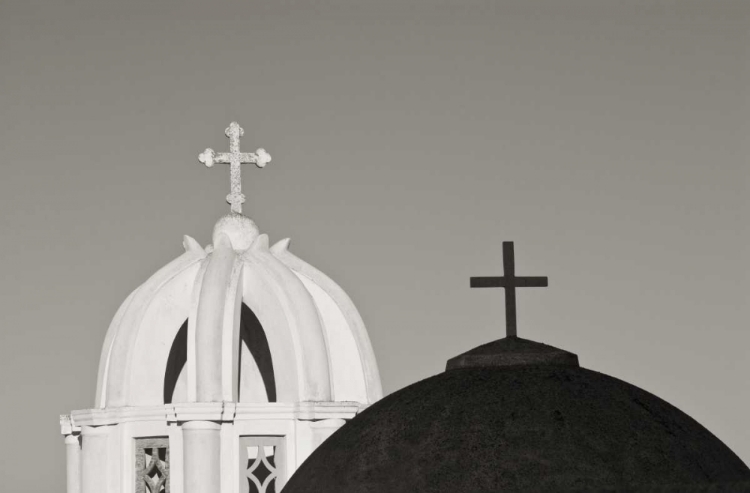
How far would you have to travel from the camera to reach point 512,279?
1002 cm

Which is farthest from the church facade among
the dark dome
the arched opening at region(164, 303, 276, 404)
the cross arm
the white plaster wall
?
the dark dome

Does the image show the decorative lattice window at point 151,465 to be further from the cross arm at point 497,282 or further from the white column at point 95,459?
the cross arm at point 497,282

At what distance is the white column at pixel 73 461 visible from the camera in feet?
58.7

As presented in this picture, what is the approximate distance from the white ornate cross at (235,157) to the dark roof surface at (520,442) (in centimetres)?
968

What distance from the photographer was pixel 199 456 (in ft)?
51.9

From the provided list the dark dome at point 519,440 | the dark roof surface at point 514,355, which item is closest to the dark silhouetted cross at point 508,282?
the dark roof surface at point 514,355

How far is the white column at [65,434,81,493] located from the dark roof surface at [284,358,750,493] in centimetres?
910

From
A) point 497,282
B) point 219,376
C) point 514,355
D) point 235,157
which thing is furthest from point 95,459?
point 514,355

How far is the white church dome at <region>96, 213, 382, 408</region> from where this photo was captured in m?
16.6

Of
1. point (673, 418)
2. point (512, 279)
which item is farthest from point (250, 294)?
point (673, 418)

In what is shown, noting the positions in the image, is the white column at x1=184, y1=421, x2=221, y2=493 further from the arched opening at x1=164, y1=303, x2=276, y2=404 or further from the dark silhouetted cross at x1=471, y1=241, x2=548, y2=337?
the dark silhouetted cross at x1=471, y1=241, x2=548, y2=337

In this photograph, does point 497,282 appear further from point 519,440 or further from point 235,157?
point 235,157

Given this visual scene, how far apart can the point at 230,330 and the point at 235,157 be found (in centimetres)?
308

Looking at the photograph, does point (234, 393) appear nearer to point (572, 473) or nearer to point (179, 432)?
point (179, 432)
